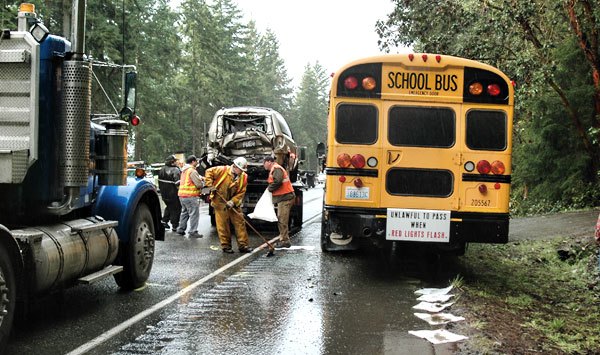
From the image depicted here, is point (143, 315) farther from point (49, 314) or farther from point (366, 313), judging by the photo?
point (366, 313)

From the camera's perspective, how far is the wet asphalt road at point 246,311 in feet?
17.2

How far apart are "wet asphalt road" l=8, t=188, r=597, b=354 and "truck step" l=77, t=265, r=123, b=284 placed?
0.39 m

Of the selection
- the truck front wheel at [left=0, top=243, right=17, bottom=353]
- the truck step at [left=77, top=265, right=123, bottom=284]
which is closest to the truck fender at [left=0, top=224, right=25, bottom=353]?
the truck front wheel at [left=0, top=243, right=17, bottom=353]

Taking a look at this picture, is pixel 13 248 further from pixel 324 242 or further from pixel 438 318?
pixel 324 242

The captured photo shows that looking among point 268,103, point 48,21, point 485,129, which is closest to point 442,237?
point 485,129

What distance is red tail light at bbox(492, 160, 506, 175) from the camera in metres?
8.00

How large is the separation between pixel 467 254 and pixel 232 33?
58.0 m

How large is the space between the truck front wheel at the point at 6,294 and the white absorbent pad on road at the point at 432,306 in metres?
4.06

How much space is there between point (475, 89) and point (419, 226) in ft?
6.45

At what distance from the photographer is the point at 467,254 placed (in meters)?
11.4

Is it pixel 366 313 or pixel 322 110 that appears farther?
pixel 322 110

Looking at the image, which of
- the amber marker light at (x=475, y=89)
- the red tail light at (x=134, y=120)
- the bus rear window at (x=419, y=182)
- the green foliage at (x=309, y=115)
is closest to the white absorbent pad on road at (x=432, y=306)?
the bus rear window at (x=419, y=182)

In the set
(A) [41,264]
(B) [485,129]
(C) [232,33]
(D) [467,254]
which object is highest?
(C) [232,33]

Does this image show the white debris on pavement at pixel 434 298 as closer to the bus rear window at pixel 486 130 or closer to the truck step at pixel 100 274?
the bus rear window at pixel 486 130
